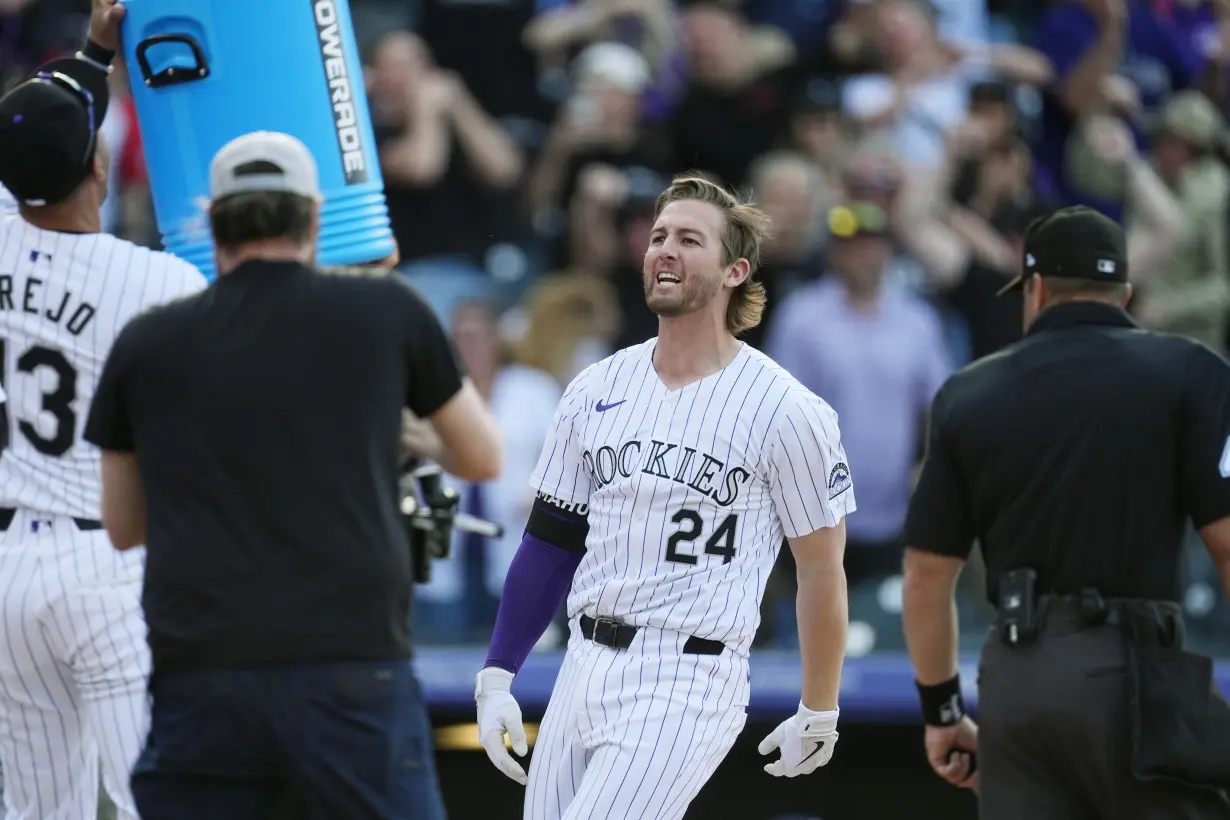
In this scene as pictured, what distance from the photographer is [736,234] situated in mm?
4652

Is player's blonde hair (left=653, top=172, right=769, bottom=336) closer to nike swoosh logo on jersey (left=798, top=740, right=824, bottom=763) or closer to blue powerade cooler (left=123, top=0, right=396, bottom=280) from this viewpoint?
blue powerade cooler (left=123, top=0, right=396, bottom=280)

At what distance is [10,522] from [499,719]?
4.27 ft

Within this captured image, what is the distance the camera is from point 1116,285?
195 inches

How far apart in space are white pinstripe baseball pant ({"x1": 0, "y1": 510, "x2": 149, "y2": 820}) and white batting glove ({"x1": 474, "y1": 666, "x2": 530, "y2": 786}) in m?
0.82

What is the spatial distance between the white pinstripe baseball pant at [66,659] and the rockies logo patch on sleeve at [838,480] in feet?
5.60

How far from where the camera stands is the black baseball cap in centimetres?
454

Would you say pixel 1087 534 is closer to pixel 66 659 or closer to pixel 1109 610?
pixel 1109 610

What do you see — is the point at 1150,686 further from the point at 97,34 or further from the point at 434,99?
the point at 434,99

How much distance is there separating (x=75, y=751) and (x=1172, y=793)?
2710 mm

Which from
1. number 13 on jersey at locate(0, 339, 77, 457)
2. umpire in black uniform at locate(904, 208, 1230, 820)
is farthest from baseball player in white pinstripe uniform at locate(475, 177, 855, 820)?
number 13 on jersey at locate(0, 339, 77, 457)

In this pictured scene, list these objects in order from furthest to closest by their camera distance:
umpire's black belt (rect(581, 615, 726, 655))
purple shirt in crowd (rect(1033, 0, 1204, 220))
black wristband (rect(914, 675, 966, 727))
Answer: purple shirt in crowd (rect(1033, 0, 1204, 220)), black wristband (rect(914, 675, 966, 727)), umpire's black belt (rect(581, 615, 726, 655))

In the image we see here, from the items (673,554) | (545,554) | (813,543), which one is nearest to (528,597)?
(545,554)

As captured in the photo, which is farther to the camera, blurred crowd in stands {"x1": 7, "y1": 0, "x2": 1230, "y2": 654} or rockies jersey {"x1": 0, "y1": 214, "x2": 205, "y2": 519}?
blurred crowd in stands {"x1": 7, "y1": 0, "x2": 1230, "y2": 654}

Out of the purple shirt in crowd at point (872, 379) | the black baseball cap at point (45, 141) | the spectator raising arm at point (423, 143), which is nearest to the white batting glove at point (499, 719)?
the black baseball cap at point (45, 141)
